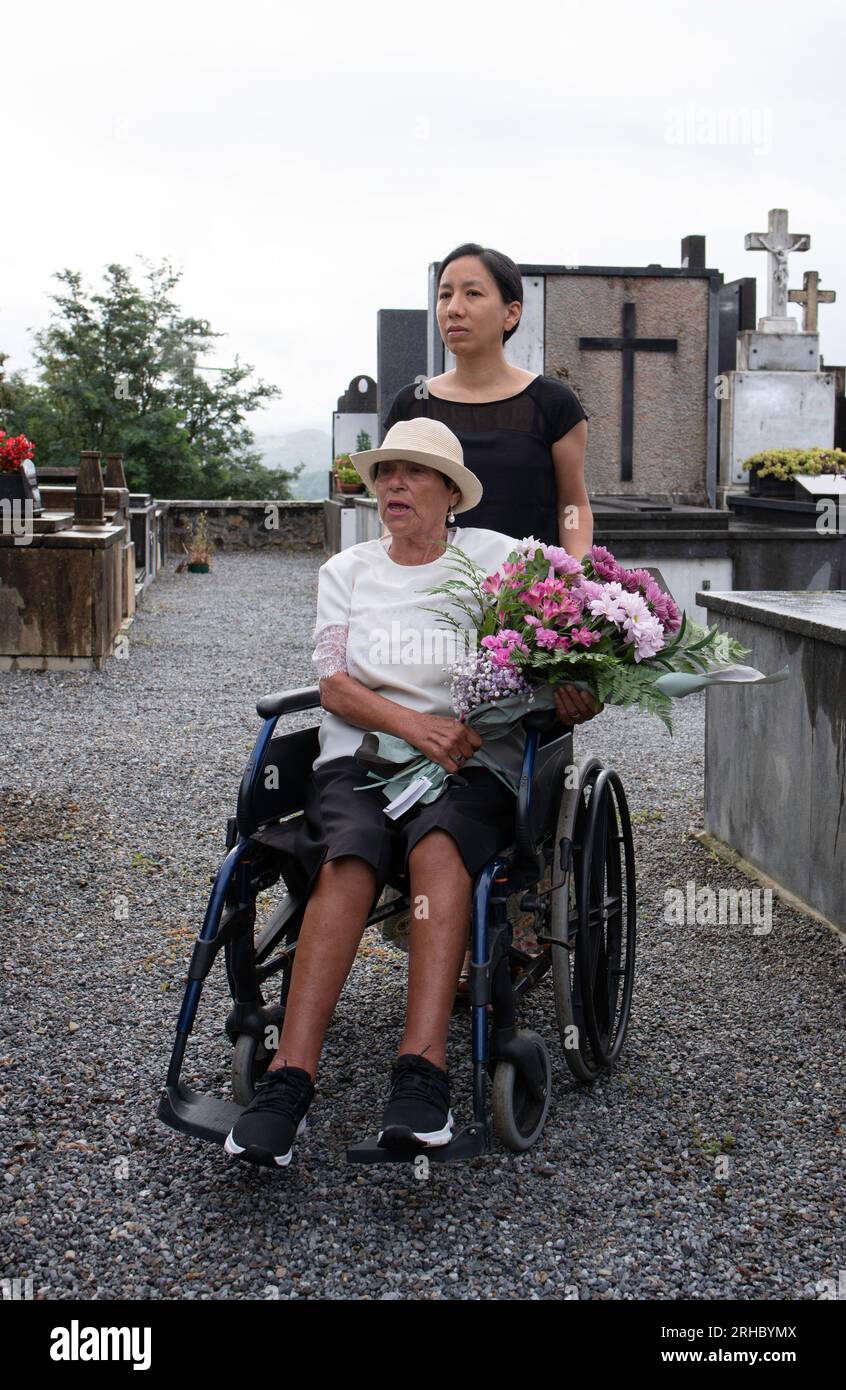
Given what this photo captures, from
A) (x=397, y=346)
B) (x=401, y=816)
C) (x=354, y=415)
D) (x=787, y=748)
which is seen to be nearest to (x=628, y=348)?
(x=787, y=748)

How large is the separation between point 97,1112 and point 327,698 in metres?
1.04

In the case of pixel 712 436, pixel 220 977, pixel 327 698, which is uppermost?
pixel 712 436

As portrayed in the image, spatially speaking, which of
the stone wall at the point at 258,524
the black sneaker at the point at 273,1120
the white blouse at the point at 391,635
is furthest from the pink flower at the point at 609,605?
the stone wall at the point at 258,524

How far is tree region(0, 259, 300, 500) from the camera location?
28000 mm

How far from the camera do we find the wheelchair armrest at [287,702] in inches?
126

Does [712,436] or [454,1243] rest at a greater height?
[712,436]

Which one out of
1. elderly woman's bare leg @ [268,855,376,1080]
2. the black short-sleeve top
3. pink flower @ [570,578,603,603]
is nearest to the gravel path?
elderly woman's bare leg @ [268,855,376,1080]

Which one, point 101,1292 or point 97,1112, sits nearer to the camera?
point 101,1292

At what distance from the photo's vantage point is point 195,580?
18.4 meters

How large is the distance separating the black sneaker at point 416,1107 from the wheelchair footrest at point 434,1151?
1 centimetres

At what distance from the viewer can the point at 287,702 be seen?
3258 mm

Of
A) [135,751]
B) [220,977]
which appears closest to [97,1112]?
[220,977]

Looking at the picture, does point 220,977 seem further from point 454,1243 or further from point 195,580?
point 195,580

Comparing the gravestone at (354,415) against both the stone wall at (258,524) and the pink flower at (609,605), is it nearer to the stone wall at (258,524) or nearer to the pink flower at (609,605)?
the stone wall at (258,524)
